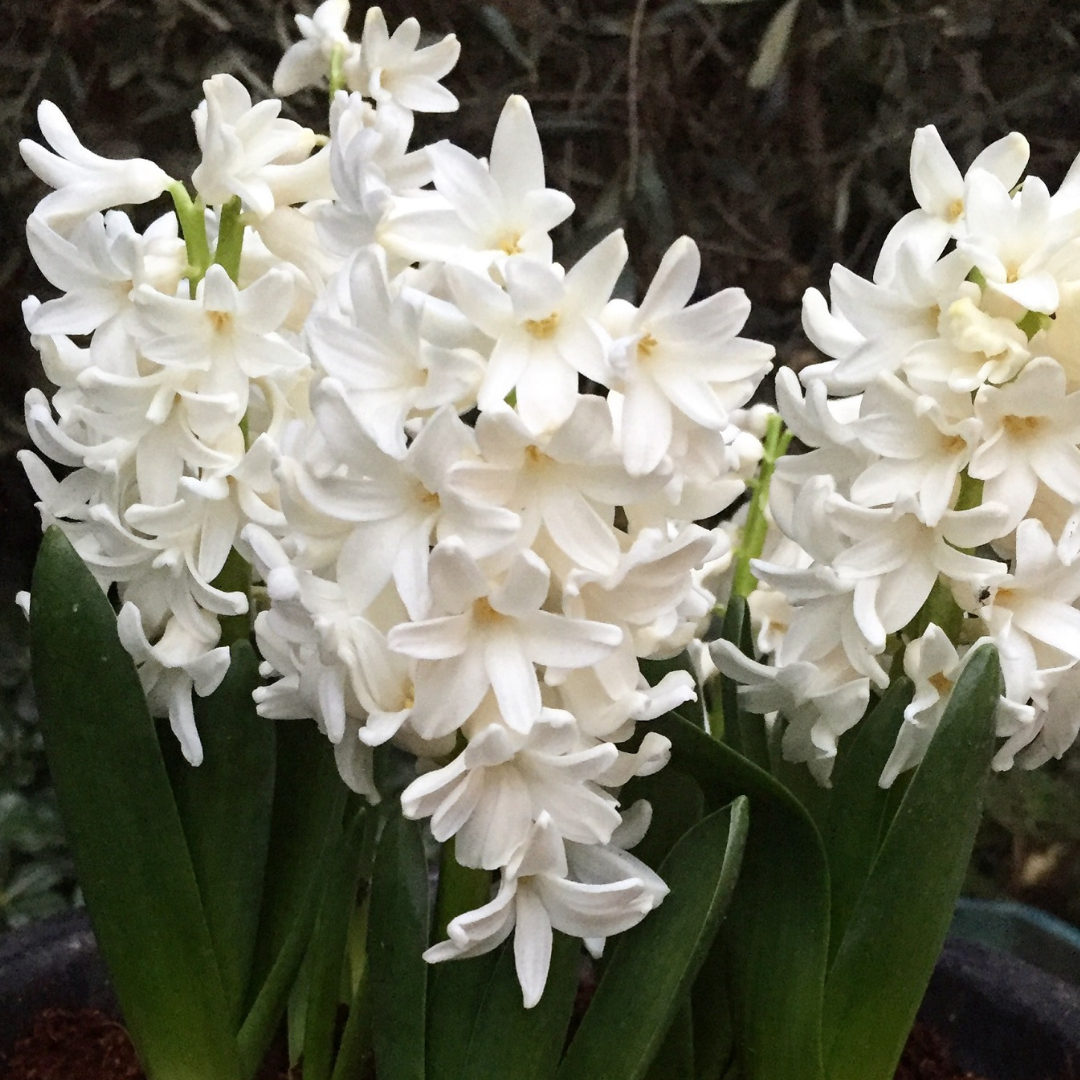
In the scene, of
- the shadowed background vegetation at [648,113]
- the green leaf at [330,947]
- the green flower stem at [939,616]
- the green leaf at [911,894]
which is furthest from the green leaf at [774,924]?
the shadowed background vegetation at [648,113]

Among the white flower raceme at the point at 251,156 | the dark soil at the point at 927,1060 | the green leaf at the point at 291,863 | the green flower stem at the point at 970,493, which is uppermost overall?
the white flower raceme at the point at 251,156

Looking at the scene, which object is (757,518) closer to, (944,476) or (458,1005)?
(944,476)

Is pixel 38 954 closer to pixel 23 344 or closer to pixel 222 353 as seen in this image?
pixel 222 353

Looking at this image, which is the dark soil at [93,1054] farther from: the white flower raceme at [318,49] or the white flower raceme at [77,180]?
the white flower raceme at [318,49]

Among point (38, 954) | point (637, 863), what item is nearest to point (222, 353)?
point (637, 863)

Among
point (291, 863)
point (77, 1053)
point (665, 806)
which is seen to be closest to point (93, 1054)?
point (77, 1053)

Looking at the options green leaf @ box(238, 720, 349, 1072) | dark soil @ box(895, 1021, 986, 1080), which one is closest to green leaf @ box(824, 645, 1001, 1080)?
dark soil @ box(895, 1021, 986, 1080)
